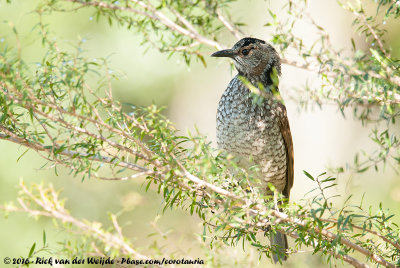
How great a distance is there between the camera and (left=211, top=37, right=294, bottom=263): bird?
378cm

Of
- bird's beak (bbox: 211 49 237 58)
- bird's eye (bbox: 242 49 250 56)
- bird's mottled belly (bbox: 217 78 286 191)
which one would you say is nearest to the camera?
bird's beak (bbox: 211 49 237 58)

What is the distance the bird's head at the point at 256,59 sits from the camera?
3943 mm

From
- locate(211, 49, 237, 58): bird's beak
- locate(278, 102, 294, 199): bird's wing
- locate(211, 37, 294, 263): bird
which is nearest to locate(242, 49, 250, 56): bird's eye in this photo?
locate(211, 37, 294, 263): bird

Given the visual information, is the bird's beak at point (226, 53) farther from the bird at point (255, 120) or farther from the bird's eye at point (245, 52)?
the bird's eye at point (245, 52)

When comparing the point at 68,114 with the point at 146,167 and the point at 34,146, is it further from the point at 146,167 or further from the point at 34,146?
the point at 146,167

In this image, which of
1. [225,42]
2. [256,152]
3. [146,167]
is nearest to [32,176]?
[225,42]

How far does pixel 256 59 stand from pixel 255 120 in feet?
1.83

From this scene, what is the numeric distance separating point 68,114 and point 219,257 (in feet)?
3.41

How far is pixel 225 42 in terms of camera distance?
185 inches

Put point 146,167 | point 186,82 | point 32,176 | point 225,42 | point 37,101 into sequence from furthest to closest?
point 186,82
point 32,176
point 225,42
point 146,167
point 37,101

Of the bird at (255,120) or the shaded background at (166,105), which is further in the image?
the shaded background at (166,105)

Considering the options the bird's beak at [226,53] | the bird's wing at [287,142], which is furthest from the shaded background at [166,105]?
the bird's beak at [226,53]

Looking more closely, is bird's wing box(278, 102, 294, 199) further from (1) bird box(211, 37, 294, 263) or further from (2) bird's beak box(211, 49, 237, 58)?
(2) bird's beak box(211, 49, 237, 58)

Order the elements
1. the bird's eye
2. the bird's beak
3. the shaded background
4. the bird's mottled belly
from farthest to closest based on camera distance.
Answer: the shaded background < the bird's eye < the bird's mottled belly < the bird's beak
